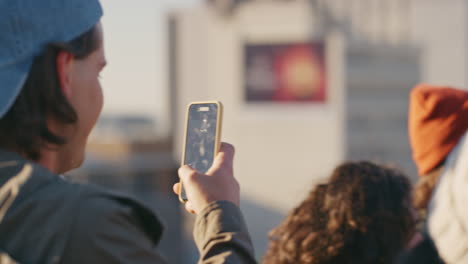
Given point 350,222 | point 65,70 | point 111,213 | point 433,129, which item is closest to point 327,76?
point 433,129

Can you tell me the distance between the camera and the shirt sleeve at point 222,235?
116 centimetres

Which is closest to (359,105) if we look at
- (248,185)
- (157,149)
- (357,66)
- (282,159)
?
(357,66)

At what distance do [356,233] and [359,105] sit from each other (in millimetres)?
57934

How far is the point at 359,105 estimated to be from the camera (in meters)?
59.1

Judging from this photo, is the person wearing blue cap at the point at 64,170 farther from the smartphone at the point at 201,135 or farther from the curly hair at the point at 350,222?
the curly hair at the point at 350,222

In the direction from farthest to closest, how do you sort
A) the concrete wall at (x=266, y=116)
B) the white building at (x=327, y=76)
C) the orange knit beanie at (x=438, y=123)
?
the white building at (x=327, y=76)
the concrete wall at (x=266, y=116)
the orange knit beanie at (x=438, y=123)

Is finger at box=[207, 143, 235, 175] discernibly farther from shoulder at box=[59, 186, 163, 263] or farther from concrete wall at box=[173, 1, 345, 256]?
concrete wall at box=[173, 1, 345, 256]

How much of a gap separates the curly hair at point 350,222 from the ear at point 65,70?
111 cm

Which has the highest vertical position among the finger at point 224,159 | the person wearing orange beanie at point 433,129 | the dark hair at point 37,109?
the dark hair at point 37,109

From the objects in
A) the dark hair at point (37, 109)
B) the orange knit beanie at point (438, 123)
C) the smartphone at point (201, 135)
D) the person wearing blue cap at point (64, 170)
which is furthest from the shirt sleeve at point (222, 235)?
the orange knit beanie at point (438, 123)

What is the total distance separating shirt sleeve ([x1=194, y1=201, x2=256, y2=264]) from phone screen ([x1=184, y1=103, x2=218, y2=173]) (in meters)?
0.15

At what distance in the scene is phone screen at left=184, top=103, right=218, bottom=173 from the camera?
53.0 inches

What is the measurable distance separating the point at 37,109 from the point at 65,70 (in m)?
0.08

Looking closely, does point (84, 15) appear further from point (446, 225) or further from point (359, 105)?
point (359, 105)
